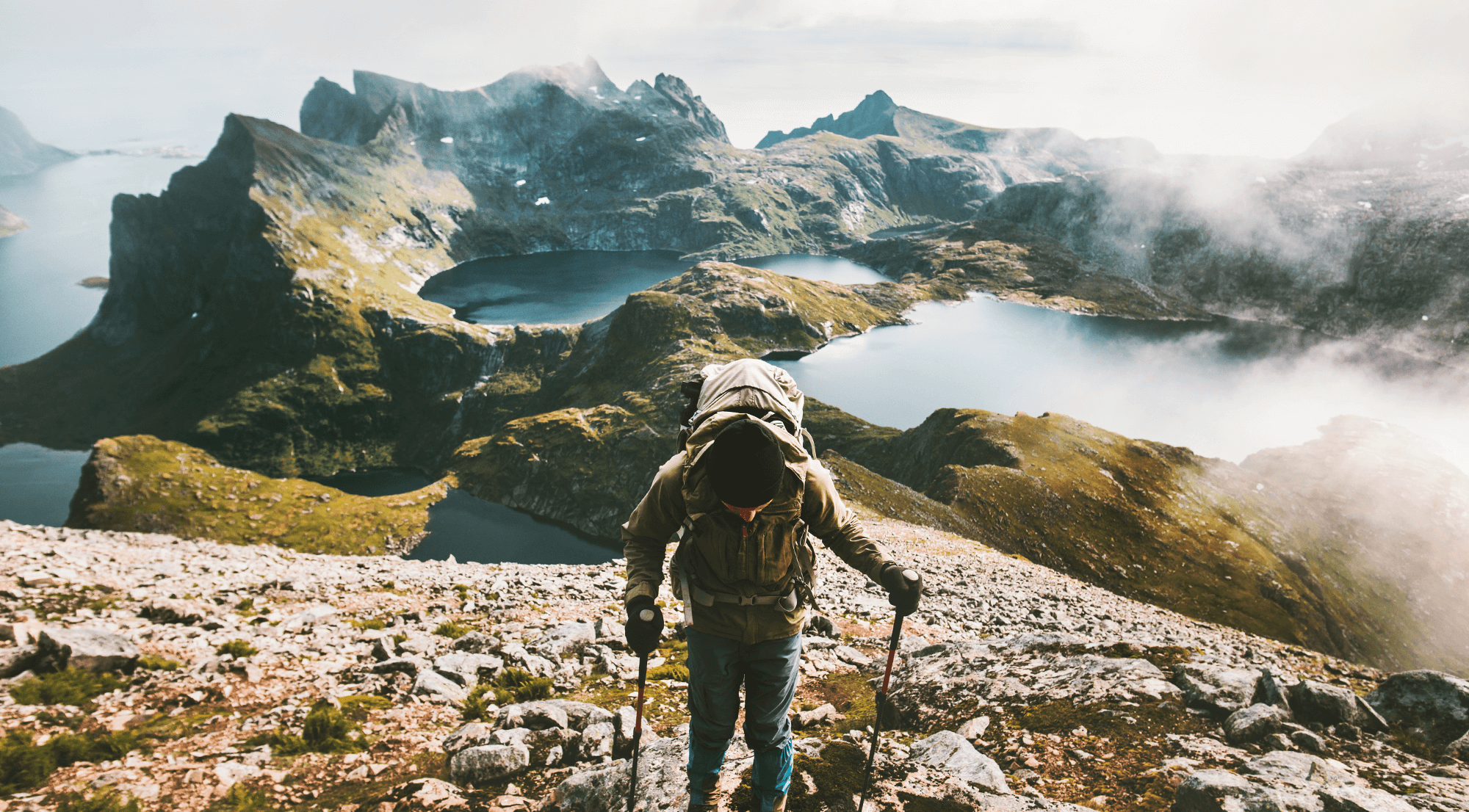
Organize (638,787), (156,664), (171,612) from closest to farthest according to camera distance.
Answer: (638,787) → (156,664) → (171,612)

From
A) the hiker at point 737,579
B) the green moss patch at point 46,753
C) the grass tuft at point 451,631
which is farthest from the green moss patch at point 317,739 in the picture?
the hiker at point 737,579

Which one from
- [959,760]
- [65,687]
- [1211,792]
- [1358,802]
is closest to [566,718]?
[959,760]

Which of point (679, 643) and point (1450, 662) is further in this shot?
point (1450, 662)

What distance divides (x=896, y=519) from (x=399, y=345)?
19754 centimetres

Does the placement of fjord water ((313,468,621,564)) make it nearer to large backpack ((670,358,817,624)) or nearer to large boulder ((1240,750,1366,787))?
large backpack ((670,358,817,624))

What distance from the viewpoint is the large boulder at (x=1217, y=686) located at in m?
8.60

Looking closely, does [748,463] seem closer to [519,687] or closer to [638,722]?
[638,722]

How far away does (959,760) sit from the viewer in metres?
7.35

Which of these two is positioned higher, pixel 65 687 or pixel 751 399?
pixel 751 399

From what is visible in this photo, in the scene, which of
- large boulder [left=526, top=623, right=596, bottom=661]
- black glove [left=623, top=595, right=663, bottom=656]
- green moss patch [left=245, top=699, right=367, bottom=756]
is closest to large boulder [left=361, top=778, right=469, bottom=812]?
green moss patch [left=245, top=699, right=367, bottom=756]

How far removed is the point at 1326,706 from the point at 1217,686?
1.23 metres

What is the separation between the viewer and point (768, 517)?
18.0ft

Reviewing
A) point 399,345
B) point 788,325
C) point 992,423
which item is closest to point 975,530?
point 992,423

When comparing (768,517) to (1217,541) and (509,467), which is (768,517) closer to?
(1217,541)
